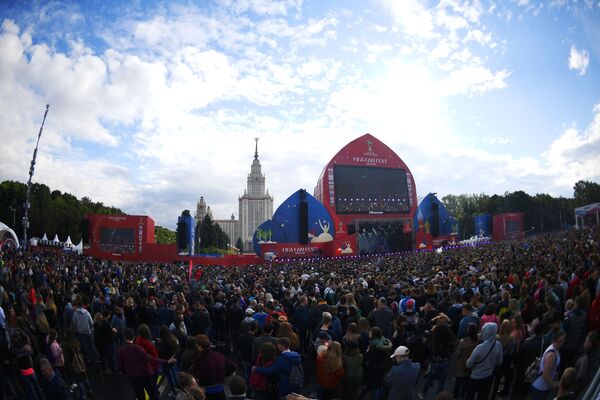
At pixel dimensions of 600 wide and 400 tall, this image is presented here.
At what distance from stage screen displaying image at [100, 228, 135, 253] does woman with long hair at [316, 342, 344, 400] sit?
137ft

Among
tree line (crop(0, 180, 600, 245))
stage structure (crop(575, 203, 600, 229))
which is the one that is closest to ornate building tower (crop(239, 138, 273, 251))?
tree line (crop(0, 180, 600, 245))

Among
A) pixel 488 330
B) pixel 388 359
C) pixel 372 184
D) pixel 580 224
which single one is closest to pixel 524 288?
pixel 488 330

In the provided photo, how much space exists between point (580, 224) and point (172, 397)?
76628 mm

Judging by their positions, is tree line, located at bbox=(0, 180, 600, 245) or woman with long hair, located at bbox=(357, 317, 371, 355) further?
tree line, located at bbox=(0, 180, 600, 245)

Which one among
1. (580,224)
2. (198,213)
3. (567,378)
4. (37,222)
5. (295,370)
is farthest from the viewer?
(198,213)

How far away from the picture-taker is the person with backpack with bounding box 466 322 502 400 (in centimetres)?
546

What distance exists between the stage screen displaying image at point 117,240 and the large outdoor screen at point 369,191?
21.9 metres

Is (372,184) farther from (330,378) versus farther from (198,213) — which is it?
(198,213)

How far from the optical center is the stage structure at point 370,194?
46156 mm

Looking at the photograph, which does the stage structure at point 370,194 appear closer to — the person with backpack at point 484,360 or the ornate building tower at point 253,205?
the person with backpack at point 484,360

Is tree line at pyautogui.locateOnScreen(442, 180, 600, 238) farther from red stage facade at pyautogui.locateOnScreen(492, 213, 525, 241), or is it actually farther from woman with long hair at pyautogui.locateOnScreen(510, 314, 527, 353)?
woman with long hair at pyautogui.locateOnScreen(510, 314, 527, 353)

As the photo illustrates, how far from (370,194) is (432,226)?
7657 mm

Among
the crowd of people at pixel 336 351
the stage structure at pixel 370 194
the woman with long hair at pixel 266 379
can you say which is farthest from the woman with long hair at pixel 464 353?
the stage structure at pixel 370 194

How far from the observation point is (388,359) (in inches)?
223
